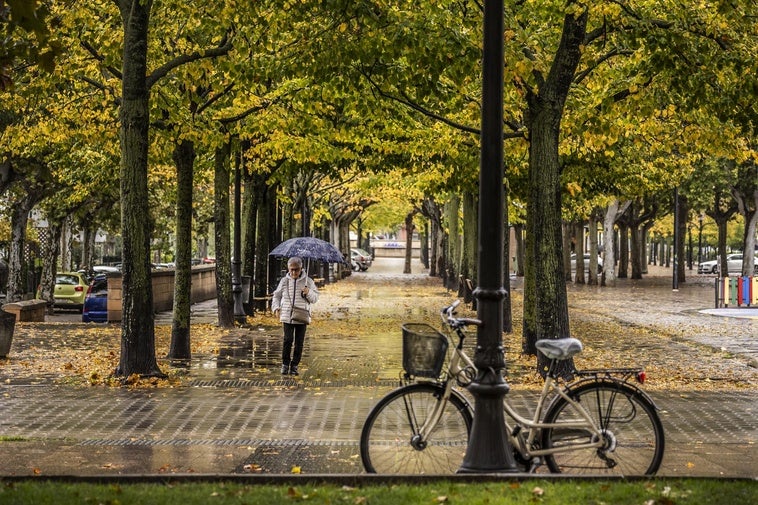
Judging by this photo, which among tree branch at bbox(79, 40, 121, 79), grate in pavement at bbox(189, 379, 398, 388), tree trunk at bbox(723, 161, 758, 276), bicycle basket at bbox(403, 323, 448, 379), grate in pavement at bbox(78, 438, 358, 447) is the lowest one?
grate in pavement at bbox(189, 379, 398, 388)

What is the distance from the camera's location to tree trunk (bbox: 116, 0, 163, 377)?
50.3ft

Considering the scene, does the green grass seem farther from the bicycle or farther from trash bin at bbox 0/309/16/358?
trash bin at bbox 0/309/16/358

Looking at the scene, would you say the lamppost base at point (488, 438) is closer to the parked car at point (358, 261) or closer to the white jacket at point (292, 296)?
the white jacket at point (292, 296)

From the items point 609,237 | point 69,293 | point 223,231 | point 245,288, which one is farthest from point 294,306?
point 609,237

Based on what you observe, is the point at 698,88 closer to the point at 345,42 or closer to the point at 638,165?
the point at 345,42

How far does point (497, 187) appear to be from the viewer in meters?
8.19

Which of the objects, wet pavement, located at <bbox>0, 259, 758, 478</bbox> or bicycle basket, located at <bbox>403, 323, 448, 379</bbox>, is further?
wet pavement, located at <bbox>0, 259, 758, 478</bbox>

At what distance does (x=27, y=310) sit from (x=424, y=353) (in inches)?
958

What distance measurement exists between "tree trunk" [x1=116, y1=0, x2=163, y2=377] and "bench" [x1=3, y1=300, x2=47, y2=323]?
14982 mm

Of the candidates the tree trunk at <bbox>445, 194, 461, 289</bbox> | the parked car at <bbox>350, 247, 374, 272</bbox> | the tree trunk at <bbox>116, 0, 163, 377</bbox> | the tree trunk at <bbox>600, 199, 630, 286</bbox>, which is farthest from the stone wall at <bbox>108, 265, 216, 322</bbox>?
the parked car at <bbox>350, 247, 374, 272</bbox>

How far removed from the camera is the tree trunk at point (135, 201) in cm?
1532

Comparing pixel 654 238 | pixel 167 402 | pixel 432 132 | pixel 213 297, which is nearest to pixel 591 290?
pixel 213 297

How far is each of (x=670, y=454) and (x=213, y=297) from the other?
38.5m

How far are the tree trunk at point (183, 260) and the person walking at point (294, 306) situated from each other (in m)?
2.91
